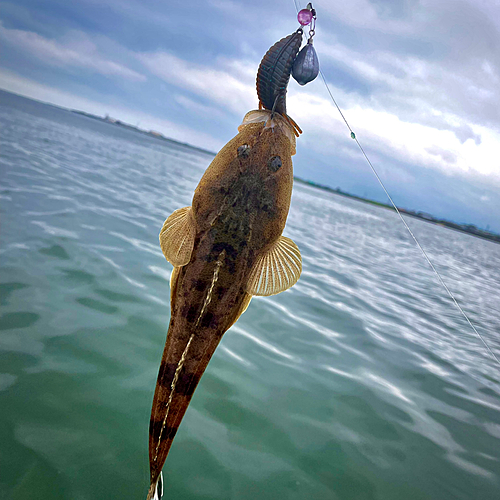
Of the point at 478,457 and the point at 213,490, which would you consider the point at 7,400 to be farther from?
the point at 478,457

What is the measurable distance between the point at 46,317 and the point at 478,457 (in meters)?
5.24

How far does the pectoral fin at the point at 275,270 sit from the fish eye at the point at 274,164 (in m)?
0.35

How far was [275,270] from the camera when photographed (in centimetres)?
175

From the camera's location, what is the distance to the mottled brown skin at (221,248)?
5.52ft

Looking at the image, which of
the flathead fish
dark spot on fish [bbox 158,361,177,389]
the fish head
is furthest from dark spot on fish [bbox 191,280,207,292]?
dark spot on fish [bbox 158,361,177,389]

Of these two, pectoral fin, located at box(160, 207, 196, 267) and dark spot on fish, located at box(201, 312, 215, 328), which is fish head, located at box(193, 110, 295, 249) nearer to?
pectoral fin, located at box(160, 207, 196, 267)

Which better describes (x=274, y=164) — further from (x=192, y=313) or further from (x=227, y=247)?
(x=192, y=313)

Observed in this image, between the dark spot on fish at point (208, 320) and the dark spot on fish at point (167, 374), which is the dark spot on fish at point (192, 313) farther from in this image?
the dark spot on fish at point (167, 374)

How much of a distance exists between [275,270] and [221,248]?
0.29 metres

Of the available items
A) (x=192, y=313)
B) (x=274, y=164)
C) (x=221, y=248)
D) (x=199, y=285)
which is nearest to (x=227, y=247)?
(x=221, y=248)

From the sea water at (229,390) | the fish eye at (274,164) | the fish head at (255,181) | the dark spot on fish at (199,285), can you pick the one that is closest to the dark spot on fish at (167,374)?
the dark spot on fish at (199,285)

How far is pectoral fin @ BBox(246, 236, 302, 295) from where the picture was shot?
1735mm

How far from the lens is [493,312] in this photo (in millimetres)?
10852

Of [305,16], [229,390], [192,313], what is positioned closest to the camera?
[305,16]
